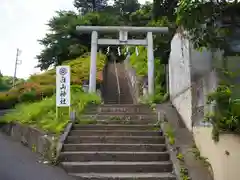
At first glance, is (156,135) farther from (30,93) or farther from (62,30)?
(62,30)

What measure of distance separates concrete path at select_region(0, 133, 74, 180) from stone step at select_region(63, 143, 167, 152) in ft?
2.66

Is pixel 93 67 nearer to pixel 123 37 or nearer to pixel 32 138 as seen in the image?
pixel 123 37

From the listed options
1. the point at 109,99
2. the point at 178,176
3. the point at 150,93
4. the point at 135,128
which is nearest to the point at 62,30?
the point at 109,99

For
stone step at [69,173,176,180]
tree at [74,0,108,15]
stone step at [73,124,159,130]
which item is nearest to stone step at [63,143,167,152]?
stone step at [69,173,176,180]

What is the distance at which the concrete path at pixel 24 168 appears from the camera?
589 centimetres

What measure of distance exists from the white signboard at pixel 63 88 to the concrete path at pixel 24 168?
166 centimetres

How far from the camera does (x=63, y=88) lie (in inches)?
352

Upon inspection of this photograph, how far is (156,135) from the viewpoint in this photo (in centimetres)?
785

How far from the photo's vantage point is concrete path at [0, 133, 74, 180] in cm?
589

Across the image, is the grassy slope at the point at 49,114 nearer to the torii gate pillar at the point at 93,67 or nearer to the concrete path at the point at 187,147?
the torii gate pillar at the point at 93,67

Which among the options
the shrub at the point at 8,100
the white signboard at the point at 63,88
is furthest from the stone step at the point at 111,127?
the shrub at the point at 8,100

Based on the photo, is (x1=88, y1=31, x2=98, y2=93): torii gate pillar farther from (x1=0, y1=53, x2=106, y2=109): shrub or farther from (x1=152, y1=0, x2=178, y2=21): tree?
(x1=152, y1=0, x2=178, y2=21): tree

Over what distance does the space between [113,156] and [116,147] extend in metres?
0.42

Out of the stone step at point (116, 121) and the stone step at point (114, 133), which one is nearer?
the stone step at point (114, 133)
